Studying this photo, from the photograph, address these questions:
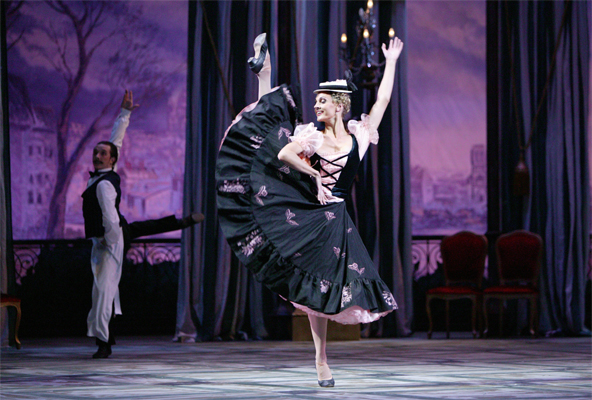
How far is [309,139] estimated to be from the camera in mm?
3600

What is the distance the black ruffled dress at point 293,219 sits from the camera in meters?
3.40

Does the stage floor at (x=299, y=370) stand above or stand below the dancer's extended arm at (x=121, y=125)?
below

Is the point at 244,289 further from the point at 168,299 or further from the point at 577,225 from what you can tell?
the point at 577,225

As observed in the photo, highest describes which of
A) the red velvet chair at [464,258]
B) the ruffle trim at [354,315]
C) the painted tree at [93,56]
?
the painted tree at [93,56]

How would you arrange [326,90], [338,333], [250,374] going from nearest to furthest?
[326,90], [250,374], [338,333]

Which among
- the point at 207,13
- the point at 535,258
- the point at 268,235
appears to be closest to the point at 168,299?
the point at 207,13

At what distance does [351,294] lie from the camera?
11.0 ft

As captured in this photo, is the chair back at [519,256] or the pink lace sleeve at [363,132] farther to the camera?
the chair back at [519,256]

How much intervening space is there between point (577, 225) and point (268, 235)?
13.9 ft

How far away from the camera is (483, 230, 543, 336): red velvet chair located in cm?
655

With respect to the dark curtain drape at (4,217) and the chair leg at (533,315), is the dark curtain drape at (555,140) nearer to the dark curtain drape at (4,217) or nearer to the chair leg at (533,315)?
the chair leg at (533,315)

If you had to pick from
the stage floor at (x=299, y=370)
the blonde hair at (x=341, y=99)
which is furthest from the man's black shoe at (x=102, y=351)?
the blonde hair at (x=341, y=99)

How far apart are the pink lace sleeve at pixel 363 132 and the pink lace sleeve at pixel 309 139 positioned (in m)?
0.24

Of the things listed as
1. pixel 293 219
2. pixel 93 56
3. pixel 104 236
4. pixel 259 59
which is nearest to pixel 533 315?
pixel 104 236
